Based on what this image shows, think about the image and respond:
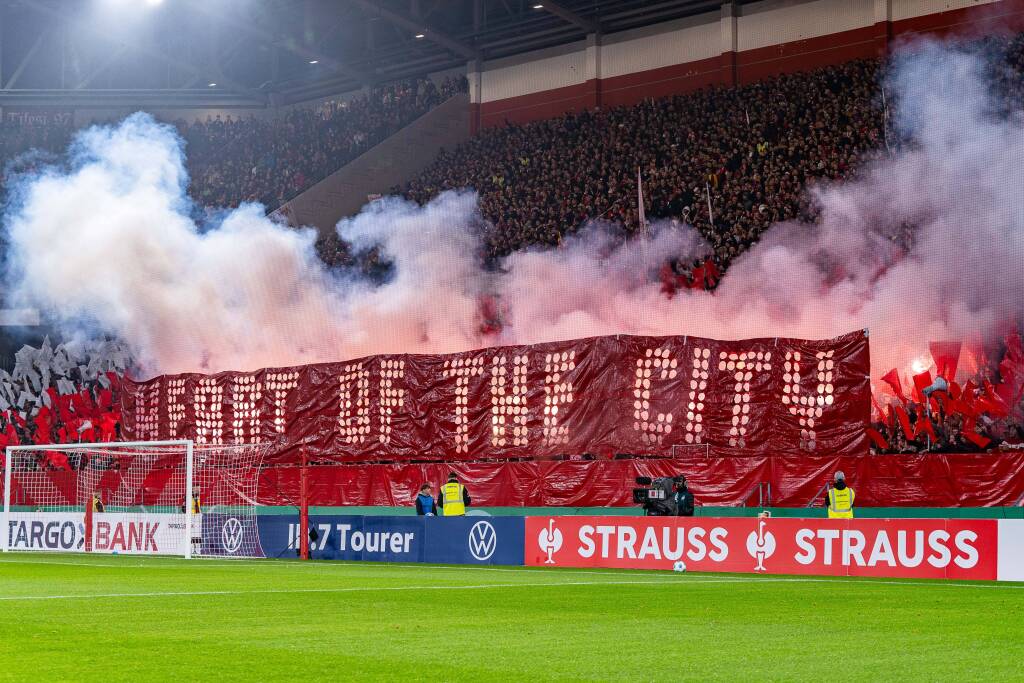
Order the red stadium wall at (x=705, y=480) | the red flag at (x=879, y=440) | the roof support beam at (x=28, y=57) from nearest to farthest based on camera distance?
the red stadium wall at (x=705, y=480) < the red flag at (x=879, y=440) < the roof support beam at (x=28, y=57)

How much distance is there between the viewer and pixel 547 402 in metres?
25.0

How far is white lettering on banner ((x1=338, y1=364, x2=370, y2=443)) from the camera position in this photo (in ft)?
90.7

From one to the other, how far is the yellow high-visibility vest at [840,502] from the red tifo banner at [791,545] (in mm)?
1961

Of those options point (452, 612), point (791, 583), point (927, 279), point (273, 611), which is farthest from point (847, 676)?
point (927, 279)

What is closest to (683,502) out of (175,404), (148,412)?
(175,404)

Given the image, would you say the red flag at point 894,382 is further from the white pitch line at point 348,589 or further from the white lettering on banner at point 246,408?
the white lettering on banner at point 246,408

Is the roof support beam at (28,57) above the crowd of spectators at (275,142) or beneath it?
above

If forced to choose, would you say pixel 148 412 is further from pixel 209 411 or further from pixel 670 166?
pixel 670 166

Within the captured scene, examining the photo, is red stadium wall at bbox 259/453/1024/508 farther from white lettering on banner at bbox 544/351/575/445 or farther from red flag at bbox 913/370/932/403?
red flag at bbox 913/370/932/403

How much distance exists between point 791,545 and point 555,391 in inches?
299

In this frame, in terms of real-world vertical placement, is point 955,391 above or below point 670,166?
below

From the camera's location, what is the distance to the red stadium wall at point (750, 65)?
30.1 meters

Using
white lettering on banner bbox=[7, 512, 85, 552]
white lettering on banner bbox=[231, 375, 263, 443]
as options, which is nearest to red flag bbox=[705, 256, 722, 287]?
white lettering on banner bbox=[231, 375, 263, 443]

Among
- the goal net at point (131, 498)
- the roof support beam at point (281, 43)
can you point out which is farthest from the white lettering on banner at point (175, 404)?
the roof support beam at point (281, 43)
